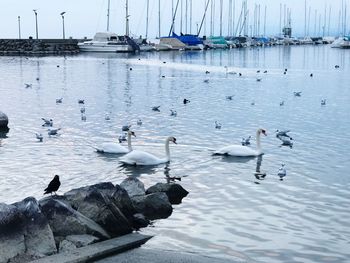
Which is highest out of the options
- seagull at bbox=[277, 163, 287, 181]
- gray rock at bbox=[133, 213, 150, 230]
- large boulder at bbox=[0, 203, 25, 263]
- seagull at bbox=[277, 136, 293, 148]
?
large boulder at bbox=[0, 203, 25, 263]

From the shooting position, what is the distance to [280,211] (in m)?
13.6

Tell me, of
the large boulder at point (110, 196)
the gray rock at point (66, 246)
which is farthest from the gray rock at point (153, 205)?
the gray rock at point (66, 246)

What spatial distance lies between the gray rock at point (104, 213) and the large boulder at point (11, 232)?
5.51 ft

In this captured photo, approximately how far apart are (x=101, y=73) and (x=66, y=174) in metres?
47.2

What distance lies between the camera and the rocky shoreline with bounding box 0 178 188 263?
9.81 metres

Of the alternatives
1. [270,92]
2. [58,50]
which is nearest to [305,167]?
[270,92]

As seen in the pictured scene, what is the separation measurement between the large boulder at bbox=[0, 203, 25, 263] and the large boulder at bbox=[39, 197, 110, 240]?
829mm

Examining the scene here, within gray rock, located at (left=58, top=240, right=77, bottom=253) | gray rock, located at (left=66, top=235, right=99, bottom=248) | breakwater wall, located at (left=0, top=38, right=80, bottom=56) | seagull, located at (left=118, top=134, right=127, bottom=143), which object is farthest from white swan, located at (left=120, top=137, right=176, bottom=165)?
breakwater wall, located at (left=0, top=38, right=80, bottom=56)

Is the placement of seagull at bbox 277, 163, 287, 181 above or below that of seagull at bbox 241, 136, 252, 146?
below

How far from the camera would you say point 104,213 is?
37.2 feet

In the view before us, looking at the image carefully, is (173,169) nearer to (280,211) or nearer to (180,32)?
(280,211)

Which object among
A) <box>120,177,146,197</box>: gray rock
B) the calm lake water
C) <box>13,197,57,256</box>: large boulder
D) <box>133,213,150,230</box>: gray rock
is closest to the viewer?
<box>13,197,57,256</box>: large boulder

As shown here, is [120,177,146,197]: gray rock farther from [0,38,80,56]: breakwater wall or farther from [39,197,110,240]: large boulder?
[0,38,80,56]: breakwater wall

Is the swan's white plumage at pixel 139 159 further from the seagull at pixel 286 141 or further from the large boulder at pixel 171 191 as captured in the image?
the seagull at pixel 286 141
